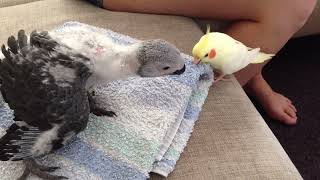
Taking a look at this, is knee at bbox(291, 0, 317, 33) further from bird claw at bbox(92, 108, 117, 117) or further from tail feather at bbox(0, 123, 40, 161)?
tail feather at bbox(0, 123, 40, 161)

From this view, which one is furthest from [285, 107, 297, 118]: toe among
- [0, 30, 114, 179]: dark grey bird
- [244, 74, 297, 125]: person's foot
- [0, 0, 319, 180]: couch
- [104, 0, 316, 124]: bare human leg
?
[0, 30, 114, 179]: dark grey bird

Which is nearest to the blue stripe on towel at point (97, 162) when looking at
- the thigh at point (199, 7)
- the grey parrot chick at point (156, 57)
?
the grey parrot chick at point (156, 57)

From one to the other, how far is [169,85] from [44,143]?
9.8 inches

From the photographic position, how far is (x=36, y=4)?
3.27 ft

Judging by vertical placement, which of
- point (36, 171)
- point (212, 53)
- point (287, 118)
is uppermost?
point (212, 53)

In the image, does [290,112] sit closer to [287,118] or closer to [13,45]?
[287,118]

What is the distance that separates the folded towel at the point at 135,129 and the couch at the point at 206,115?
2cm

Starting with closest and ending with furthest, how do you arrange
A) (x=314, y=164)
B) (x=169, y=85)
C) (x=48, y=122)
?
(x=48, y=122) → (x=169, y=85) → (x=314, y=164)

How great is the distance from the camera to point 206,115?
31.1 inches

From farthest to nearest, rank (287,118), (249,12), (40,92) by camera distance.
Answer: (287,118)
(249,12)
(40,92)

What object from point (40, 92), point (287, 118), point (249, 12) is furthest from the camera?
point (287, 118)

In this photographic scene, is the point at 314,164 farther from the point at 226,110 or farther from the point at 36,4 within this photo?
the point at 36,4

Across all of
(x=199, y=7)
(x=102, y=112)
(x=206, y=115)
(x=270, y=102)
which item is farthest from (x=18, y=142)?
(x=270, y=102)

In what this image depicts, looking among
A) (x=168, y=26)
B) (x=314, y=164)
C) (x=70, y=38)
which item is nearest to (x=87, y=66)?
(x=70, y=38)
